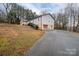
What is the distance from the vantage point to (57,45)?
8.86 feet

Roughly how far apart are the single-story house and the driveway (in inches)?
2.3

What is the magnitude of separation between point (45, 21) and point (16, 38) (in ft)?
1.04

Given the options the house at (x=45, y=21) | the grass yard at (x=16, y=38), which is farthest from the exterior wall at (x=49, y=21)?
the grass yard at (x=16, y=38)

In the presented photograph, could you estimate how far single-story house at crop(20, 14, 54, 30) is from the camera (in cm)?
275

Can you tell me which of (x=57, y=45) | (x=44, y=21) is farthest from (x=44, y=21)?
(x=57, y=45)

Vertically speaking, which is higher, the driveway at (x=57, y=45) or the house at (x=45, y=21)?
the house at (x=45, y=21)

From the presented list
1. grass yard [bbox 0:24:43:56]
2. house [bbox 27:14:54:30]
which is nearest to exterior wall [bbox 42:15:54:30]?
house [bbox 27:14:54:30]

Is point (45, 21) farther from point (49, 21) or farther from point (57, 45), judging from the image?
point (57, 45)

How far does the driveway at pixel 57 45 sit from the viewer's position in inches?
106

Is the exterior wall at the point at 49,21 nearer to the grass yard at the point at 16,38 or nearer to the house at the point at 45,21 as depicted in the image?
the house at the point at 45,21

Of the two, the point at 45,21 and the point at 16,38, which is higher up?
the point at 45,21

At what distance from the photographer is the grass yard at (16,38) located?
2.71 m

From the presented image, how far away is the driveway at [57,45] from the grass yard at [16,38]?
0.20 ft

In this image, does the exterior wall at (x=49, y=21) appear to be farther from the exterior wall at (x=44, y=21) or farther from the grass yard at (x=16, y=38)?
the grass yard at (x=16, y=38)
